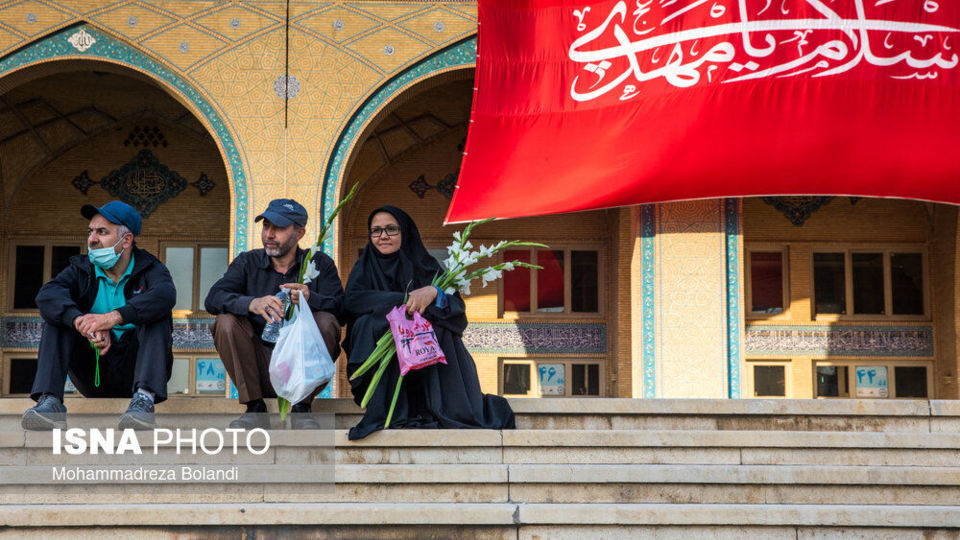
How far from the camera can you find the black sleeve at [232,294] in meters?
3.09

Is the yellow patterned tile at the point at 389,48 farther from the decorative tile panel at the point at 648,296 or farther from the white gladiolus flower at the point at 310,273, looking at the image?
the white gladiolus flower at the point at 310,273

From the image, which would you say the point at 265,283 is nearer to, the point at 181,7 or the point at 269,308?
the point at 269,308

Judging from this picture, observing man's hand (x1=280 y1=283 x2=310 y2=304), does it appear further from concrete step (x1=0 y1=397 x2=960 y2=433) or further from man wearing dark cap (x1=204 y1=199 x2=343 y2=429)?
concrete step (x1=0 y1=397 x2=960 y2=433)

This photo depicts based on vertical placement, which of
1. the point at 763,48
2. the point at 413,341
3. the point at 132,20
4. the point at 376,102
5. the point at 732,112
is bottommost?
the point at 413,341

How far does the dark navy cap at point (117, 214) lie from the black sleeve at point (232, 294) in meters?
0.33

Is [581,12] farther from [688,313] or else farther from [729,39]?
[688,313]

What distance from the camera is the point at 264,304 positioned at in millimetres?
3029

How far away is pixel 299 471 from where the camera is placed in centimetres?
274

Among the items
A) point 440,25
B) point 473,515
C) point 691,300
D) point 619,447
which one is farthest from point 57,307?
point 691,300

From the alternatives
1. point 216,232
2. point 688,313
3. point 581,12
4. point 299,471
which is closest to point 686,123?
point 581,12

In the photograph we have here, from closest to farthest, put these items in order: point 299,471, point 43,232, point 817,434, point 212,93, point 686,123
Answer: point 299,471 → point 817,434 → point 686,123 → point 212,93 → point 43,232

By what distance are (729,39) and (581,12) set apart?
3.06 feet

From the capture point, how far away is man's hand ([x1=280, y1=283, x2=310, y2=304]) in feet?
10.1

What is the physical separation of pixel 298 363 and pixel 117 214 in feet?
2.91
